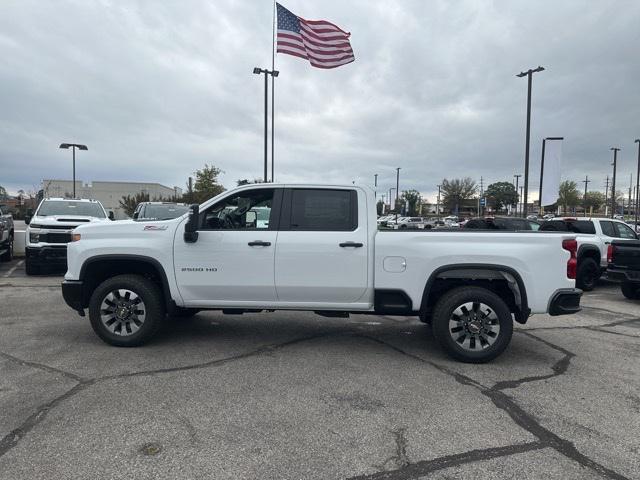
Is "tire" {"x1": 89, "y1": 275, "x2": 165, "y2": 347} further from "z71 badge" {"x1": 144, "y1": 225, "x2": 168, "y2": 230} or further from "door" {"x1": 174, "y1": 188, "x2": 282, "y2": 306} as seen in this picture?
"z71 badge" {"x1": 144, "y1": 225, "x2": 168, "y2": 230}

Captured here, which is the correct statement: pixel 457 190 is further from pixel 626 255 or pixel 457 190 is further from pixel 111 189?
pixel 626 255

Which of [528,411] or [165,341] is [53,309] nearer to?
[165,341]

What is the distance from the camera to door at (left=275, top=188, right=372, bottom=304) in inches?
207

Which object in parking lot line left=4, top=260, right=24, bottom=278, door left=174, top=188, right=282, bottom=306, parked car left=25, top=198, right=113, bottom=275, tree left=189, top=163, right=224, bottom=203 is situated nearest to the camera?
door left=174, top=188, right=282, bottom=306

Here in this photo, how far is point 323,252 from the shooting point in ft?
17.3

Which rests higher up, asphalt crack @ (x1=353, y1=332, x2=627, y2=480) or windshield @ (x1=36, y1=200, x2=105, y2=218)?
windshield @ (x1=36, y1=200, x2=105, y2=218)

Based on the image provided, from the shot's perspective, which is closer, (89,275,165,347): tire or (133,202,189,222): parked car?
(89,275,165,347): tire

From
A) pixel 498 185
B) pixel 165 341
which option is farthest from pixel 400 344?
pixel 498 185

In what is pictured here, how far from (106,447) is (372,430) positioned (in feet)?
6.11

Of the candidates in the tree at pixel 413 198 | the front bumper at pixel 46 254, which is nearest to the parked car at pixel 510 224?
the front bumper at pixel 46 254

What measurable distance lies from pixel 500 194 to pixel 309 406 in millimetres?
117814

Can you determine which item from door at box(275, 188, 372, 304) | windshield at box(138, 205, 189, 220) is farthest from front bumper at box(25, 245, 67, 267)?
door at box(275, 188, 372, 304)

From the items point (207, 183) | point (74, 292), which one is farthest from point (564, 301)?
point (207, 183)

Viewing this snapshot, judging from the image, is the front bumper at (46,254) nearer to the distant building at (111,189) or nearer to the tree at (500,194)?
the distant building at (111,189)
